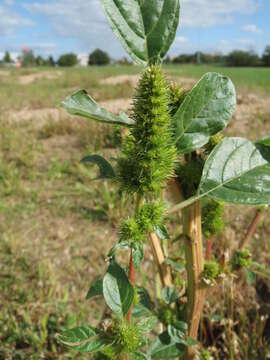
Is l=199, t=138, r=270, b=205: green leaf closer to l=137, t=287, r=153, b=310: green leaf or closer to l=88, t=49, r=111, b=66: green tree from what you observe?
l=137, t=287, r=153, b=310: green leaf

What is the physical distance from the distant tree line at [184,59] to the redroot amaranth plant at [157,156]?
23.2 meters

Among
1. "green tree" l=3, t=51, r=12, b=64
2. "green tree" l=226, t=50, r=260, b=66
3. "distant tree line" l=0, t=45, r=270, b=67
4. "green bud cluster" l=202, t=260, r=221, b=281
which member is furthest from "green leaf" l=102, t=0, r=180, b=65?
"green tree" l=3, t=51, r=12, b=64

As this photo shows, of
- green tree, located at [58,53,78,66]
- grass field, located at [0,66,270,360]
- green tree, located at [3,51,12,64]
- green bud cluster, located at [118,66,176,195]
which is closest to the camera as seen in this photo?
green bud cluster, located at [118,66,176,195]

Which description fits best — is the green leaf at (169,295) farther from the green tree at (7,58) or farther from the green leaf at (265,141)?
the green tree at (7,58)

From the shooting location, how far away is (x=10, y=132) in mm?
4523

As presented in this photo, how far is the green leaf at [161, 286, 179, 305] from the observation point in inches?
35.6

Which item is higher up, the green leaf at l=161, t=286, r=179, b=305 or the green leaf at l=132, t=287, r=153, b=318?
the green leaf at l=161, t=286, r=179, b=305

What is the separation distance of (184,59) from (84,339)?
4356 cm

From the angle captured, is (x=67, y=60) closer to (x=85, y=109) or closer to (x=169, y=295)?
(x=169, y=295)

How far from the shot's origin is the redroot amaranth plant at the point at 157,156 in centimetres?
52

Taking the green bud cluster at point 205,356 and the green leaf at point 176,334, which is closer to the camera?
the green leaf at point 176,334

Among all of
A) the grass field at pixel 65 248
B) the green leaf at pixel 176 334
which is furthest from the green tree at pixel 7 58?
the green leaf at pixel 176 334

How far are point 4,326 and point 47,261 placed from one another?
482 mm

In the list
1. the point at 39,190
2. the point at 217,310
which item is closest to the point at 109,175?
the point at 217,310
